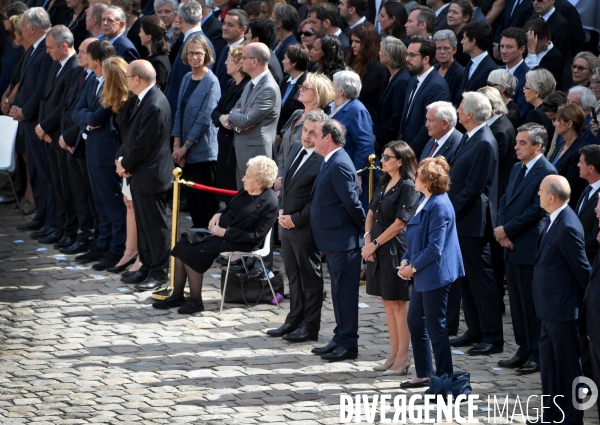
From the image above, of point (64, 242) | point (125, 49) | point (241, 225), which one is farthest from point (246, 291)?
point (125, 49)

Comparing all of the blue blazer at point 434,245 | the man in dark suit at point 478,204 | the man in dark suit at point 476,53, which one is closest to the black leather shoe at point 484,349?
the man in dark suit at point 478,204

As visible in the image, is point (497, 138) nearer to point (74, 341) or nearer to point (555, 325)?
point (555, 325)

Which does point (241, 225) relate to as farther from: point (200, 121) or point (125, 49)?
point (125, 49)

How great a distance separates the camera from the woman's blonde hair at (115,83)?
12148 millimetres

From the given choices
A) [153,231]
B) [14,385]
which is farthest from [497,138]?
[14,385]

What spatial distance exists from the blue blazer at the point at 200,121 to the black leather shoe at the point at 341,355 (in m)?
3.60

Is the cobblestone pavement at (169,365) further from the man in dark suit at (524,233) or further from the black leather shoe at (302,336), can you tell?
the man in dark suit at (524,233)

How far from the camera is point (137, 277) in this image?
1223cm

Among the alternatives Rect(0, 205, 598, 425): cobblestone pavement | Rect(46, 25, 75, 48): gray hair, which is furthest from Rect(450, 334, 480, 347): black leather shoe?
Rect(46, 25, 75, 48): gray hair

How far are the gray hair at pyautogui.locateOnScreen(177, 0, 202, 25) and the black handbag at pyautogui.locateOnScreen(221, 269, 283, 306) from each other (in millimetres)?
3732

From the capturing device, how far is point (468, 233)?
1005cm

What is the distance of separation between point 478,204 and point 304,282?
1.77m

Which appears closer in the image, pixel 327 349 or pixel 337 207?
pixel 337 207

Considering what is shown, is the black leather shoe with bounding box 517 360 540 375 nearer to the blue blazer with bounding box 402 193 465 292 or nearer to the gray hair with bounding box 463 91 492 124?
the blue blazer with bounding box 402 193 465 292
